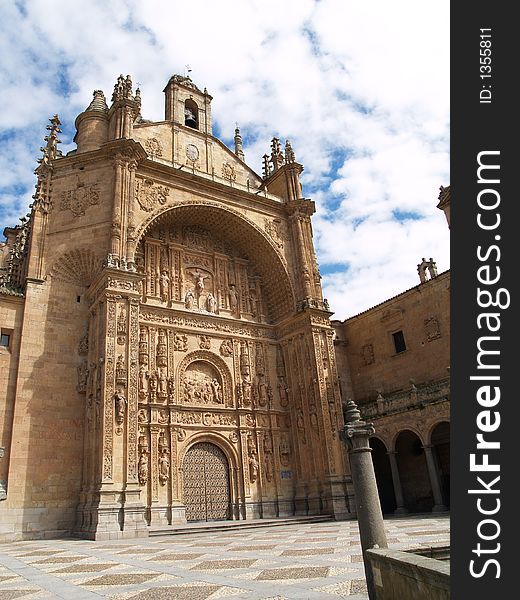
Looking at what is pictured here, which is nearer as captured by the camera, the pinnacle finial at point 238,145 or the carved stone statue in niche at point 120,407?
the carved stone statue in niche at point 120,407

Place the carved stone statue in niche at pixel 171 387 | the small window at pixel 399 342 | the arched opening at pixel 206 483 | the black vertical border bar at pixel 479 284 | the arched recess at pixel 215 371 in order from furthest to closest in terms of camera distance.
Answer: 1. the small window at pixel 399 342
2. the arched recess at pixel 215 371
3. the carved stone statue in niche at pixel 171 387
4. the arched opening at pixel 206 483
5. the black vertical border bar at pixel 479 284

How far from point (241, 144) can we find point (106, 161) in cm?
1117

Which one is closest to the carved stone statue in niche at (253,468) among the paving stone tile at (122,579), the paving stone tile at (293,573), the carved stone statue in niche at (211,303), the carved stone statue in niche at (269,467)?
the carved stone statue in niche at (269,467)

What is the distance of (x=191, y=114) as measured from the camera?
26188mm

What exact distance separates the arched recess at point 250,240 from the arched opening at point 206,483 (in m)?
7.33

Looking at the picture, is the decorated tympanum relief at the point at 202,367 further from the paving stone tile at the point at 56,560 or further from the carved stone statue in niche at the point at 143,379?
the paving stone tile at the point at 56,560

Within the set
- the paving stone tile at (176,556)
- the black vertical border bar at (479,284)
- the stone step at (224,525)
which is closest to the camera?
the black vertical border bar at (479,284)

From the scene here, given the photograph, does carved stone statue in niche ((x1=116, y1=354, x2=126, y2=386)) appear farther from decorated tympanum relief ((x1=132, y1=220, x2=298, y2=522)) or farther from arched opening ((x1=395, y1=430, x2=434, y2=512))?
arched opening ((x1=395, y1=430, x2=434, y2=512))

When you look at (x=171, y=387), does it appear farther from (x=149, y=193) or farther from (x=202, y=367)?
(x=149, y=193)

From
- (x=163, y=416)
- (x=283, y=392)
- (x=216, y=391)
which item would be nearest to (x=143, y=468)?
(x=163, y=416)

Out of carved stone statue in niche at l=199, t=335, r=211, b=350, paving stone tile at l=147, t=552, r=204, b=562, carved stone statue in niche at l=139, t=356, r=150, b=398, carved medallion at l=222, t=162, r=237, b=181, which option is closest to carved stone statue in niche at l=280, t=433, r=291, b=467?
carved stone statue in niche at l=199, t=335, r=211, b=350

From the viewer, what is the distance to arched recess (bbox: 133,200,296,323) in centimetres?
2198

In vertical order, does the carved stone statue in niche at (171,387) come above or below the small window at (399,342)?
below

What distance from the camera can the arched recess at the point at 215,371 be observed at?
19672 mm
